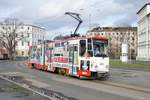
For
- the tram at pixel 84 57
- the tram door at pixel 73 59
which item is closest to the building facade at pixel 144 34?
the tram at pixel 84 57

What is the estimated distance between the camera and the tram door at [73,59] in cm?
2953

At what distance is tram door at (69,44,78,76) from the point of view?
29.5 metres

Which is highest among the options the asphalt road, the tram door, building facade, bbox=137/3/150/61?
building facade, bbox=137/3/150/61

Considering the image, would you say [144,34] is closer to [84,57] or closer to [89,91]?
[84,57]

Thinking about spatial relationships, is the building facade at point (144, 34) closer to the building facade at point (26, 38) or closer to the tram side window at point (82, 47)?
the building facade at point (26, 38)

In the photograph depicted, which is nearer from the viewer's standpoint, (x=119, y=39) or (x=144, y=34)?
(x=144, y=34)

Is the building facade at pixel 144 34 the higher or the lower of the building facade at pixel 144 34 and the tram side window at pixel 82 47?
the higher

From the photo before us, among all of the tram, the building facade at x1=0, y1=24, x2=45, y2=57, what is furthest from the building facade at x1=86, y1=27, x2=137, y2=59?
the tram

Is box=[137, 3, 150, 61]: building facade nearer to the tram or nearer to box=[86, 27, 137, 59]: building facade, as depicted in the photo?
box=[86, 27, 137, 59]: building facade

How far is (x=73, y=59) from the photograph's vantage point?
2998 cm

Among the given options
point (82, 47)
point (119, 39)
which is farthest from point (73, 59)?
point (119, 39)

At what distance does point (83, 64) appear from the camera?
28.5m

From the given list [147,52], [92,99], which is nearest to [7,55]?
[147,52]

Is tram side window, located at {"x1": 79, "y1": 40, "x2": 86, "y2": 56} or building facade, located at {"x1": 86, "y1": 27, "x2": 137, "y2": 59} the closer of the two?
tram side window, located at {"x1": 79, "y1": 40, "x2": 86, "y2": 56}
